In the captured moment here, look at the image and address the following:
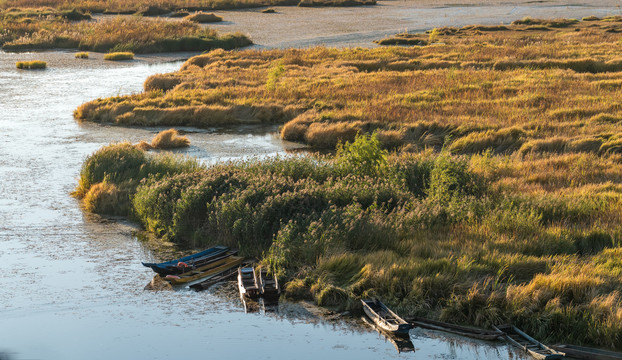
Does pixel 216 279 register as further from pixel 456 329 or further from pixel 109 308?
pixel 456 329

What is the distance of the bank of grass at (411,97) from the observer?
22562 millimetres

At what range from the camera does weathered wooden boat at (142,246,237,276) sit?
12641 millimetres

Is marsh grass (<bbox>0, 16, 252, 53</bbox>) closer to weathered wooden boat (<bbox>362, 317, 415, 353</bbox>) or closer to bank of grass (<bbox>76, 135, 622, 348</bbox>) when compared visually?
bank of grass (<bbox>76, 135, 622, 348</bbox>)

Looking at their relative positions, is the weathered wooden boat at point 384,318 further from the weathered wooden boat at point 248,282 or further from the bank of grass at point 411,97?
the bank of grass at point 411,97

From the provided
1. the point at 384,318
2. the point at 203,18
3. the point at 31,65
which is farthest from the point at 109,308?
the point at 203,18

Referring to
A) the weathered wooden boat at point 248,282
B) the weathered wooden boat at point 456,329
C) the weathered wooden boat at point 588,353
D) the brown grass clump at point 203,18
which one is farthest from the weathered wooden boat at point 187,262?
the brown grass clump at point 203,18

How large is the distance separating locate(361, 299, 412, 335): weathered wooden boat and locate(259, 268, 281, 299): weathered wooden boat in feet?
4.72

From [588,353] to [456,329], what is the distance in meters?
1.76

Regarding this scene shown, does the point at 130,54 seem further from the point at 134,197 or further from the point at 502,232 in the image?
the point at 502,232

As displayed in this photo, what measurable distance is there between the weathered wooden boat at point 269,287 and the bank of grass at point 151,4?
69123 mm

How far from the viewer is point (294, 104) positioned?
28.5 metres

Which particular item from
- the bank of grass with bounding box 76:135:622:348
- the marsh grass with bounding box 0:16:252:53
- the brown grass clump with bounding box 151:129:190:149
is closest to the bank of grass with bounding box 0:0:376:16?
the marsh grass with bounding box 0:16:252:53

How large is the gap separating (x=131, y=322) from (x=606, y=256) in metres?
7.56

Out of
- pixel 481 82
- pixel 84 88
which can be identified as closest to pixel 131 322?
pixel 481 82
